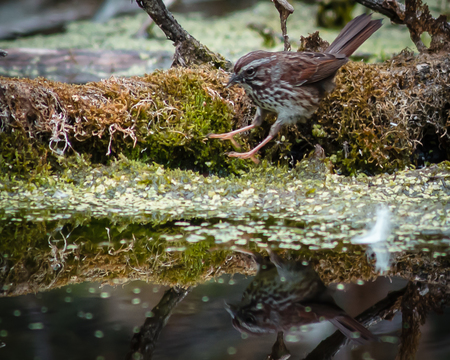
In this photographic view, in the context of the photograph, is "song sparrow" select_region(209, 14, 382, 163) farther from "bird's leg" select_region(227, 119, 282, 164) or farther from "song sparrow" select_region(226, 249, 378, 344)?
"song sparrow" select_region(226, 249, 378, 344)

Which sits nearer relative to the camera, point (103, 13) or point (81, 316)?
point (81, 316)

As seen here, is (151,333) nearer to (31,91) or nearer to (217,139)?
(217,139)

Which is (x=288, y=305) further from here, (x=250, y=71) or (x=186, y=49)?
(x=186, y=49)

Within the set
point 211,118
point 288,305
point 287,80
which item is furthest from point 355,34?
point 288,305

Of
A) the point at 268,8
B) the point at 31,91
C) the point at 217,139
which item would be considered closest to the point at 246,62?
the point at 217,139

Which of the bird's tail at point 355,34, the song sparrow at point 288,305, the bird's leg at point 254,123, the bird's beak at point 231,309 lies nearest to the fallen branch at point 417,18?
the bird's tail at point 355,34
